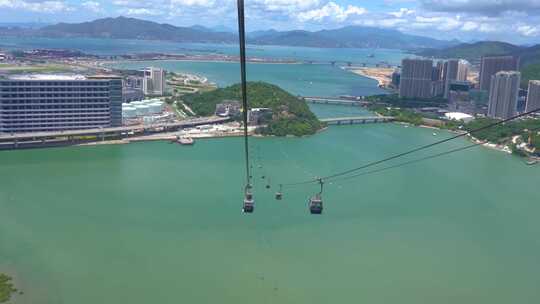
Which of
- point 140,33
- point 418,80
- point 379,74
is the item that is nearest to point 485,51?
point 379,74

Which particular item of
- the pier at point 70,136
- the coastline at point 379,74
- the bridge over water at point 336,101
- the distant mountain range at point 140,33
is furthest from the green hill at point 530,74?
the distant mountain range at point 140,33

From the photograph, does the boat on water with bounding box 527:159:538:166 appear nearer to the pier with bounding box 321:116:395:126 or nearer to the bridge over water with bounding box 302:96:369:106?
the pier with bounding box 321:116:395:126

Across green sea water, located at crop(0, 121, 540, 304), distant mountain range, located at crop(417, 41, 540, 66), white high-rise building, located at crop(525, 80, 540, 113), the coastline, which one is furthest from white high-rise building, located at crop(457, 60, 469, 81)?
green sea water, located at crop(0, 121, 540, 304)

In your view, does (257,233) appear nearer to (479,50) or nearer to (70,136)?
(70,136)

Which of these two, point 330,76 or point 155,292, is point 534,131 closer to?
point 155,292

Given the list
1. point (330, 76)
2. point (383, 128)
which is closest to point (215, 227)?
point (383, 128)

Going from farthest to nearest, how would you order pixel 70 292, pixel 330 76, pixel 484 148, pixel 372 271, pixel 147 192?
pixel 330 76
pixel 484 148
pixel 147 192
pixel 372 271
pixel 70 292
